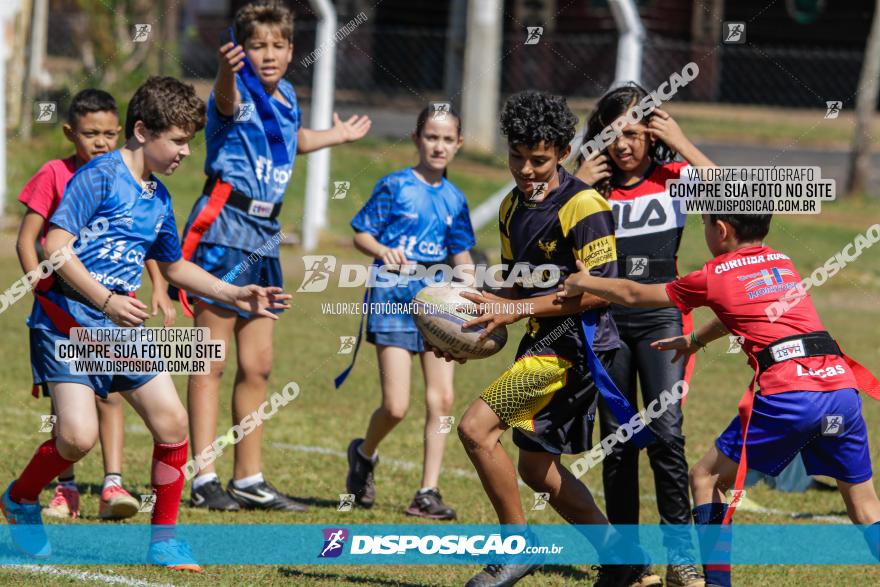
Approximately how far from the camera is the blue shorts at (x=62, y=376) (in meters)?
5.46

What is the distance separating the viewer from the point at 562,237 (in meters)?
5.29

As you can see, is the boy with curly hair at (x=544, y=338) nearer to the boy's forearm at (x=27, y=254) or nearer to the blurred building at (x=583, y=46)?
the boy's forearm at (x=27, y=254)

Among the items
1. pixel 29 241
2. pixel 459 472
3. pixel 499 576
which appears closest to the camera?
pixel 499 576

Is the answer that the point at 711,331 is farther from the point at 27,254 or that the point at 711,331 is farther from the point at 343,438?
the point at 343,438

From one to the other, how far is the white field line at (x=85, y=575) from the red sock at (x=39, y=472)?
36cm

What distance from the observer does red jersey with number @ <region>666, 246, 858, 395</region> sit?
4.97 metres

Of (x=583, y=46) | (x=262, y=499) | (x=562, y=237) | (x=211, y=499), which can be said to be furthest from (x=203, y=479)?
(x=583, y=46)

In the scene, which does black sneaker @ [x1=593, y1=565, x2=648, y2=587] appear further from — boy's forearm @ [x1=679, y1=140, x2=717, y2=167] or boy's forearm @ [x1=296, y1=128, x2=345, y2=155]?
boy's forearm @ [x1=296, y1=128, x2=345, y2=155]

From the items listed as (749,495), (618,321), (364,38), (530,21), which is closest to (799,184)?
(749,495)

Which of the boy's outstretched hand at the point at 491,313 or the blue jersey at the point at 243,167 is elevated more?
the blue jersey at the point at 243,167

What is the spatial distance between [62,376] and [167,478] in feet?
2.14

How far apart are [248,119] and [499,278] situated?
1885mm

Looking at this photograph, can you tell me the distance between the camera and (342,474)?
25.2 ft

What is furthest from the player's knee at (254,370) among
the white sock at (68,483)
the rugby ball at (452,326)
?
the rugby ball at (452,326)
